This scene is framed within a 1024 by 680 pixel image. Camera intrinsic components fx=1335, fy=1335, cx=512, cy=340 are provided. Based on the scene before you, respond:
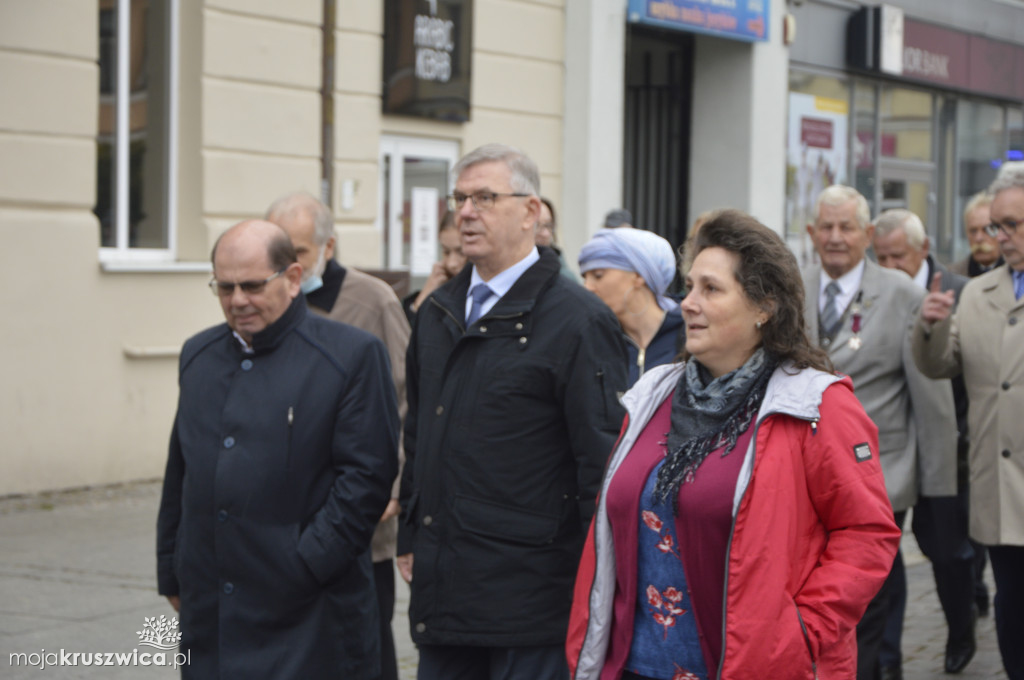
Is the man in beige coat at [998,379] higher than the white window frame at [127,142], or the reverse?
the white window frame at [127,142]

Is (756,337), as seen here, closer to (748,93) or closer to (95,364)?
(95,364)

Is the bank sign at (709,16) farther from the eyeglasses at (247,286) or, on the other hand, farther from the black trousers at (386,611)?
the eyeglasses at (247,286)

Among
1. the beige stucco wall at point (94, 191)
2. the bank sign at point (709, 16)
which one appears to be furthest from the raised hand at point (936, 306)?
the bank sign at point (709, 16)

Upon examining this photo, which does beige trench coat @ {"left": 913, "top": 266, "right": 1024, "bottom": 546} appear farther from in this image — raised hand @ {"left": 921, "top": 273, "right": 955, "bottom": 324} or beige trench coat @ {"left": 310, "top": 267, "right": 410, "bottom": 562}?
beige trench coat @ {"left": 310, "top": 267, "right": 410, "bottom": 562}

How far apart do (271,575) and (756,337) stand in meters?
1.51

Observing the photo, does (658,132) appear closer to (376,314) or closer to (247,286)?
(376,314)

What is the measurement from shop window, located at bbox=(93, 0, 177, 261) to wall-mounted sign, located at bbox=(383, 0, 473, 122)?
6.50 feet

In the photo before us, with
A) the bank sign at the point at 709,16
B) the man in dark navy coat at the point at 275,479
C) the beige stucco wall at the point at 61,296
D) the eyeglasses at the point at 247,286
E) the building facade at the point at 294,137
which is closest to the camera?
the man in dark navy coat at the point at 275,479

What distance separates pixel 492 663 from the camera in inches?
151

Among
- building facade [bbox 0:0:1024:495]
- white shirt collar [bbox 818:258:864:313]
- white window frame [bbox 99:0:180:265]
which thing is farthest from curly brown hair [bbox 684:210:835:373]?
white window frame [bbox 99:0:180:265]

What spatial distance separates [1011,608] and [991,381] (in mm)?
862

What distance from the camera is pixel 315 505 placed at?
379 cm

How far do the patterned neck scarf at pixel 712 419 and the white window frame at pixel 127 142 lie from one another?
24.0 ft

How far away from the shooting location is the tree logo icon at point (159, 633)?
Result: 192 inches
